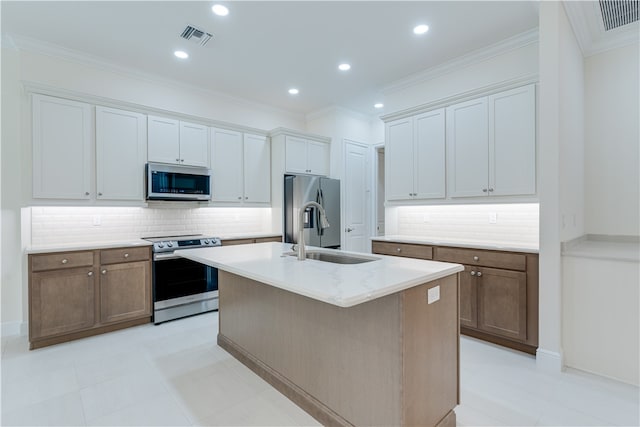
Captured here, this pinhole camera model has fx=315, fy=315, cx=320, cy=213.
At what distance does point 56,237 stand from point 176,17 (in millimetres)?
2626

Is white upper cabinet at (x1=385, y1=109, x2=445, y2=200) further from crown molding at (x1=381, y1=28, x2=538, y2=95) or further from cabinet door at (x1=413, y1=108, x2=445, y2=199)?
crown molding at (x1=381, y1=28, x2=538, y2=95)

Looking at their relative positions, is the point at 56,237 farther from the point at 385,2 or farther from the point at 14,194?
the point at 385,2

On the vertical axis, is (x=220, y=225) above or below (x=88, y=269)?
above

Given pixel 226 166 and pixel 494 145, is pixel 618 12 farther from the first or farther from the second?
pixel 226 166

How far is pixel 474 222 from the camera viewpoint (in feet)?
12.0

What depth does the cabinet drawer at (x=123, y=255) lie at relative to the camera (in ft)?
10.6

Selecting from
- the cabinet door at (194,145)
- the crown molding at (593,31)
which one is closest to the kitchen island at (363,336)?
the cabinet door at (194,145)

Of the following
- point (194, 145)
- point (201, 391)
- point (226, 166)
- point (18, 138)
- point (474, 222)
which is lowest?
point (201, 391)

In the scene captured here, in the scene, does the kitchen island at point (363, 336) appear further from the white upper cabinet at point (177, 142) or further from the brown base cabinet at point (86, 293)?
the white upper cabinet at point (177, 142)

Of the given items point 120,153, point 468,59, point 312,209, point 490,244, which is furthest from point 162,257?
point 468,59

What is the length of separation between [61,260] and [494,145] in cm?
440

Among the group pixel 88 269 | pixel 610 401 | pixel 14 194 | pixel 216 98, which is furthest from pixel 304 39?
pixel 610 401

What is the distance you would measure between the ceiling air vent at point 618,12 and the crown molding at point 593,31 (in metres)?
0.04

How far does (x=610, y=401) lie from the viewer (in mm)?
2059
